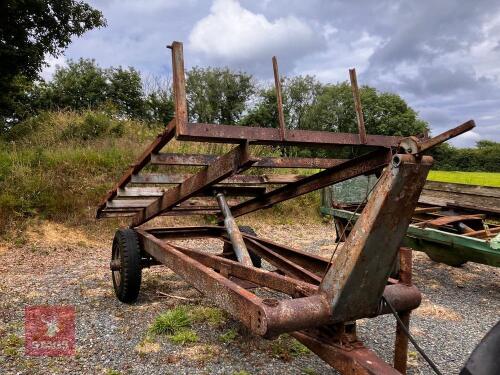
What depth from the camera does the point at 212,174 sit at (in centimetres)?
273

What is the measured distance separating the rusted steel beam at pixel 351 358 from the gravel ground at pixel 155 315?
93cm

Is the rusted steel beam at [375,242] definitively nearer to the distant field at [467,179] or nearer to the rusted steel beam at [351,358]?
the rusted steel beam at [351,358]

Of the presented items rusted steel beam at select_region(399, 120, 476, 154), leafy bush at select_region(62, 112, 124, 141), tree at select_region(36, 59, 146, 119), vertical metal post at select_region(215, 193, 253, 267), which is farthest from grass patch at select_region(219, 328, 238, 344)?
tree at select_region(36, 59, 146, 119)

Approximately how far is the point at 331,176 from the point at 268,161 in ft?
1.72

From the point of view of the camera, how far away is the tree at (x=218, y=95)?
1571 inches

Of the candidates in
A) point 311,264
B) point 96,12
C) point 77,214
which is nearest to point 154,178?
point 311,264

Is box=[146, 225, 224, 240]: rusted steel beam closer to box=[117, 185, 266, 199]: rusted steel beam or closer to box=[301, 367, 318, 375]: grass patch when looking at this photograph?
box=[117, 185, 266, 199]: rusted steel beam

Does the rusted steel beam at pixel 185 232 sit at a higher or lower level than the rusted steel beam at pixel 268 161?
lower

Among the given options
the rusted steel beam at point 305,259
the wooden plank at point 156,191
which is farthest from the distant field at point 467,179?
the rusted steel beam at point 305,259

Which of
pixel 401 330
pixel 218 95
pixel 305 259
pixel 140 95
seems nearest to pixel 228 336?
pixel 305 259

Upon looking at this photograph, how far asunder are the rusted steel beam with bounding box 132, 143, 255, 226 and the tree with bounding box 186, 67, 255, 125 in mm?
35194

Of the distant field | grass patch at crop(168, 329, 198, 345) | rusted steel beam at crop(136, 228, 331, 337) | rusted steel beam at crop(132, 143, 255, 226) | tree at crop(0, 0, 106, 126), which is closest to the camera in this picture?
rusted steel beam at crop(136, 228, 331, 337)

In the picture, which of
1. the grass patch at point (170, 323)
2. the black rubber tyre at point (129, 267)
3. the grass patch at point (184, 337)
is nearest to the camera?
the grass patch at point (184, 337)

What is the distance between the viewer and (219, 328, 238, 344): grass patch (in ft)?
12.0
